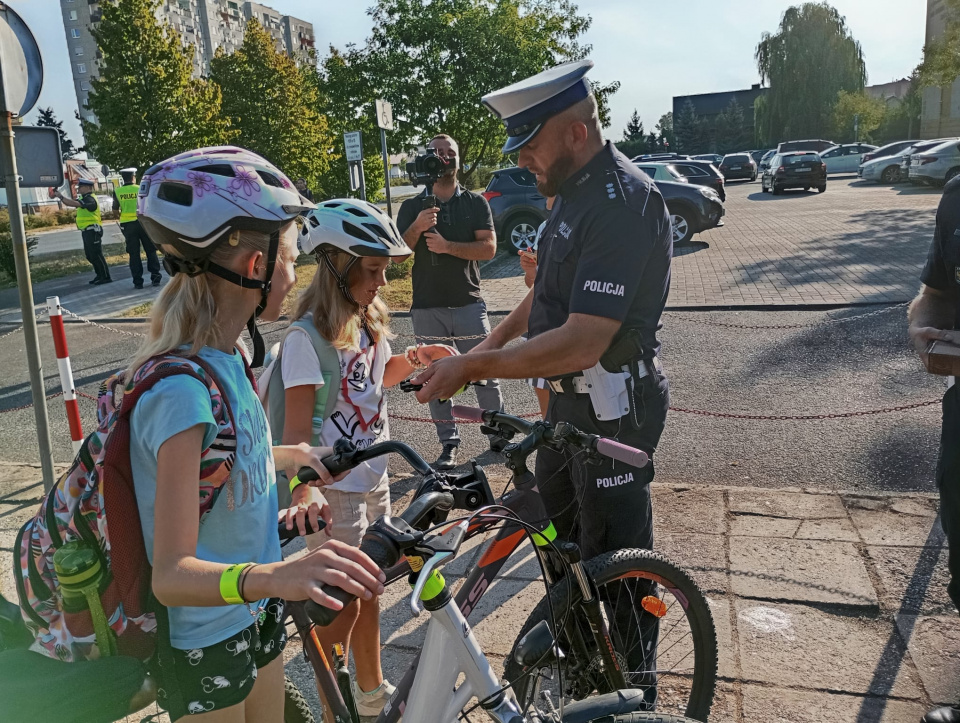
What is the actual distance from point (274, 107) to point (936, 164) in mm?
21754

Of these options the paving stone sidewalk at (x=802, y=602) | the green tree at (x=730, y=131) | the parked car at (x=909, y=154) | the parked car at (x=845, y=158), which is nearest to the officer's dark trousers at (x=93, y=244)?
the paving stone sidewalk at (x=802, y=602)

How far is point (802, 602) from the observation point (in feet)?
11.4

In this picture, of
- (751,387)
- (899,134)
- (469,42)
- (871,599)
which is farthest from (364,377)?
(899,134)

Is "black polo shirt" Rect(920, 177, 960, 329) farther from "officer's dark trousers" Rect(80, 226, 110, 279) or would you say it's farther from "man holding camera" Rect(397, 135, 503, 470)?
"officer's dark trousers" Rect(80, 226, 110, 279)

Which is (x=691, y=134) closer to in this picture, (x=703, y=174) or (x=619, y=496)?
(x=703, y=174)

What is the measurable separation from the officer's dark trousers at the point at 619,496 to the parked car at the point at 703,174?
18.8 metres

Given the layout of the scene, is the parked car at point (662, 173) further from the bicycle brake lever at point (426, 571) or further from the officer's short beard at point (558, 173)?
the bicycle brake lever at point (426, 571)

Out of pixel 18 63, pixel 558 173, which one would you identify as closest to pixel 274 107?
pixel 18 63

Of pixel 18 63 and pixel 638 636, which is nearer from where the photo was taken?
pixel 638 636

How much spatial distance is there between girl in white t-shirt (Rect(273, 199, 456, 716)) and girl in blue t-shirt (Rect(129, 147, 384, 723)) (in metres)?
0.83

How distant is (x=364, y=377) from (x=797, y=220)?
1973 centimetres

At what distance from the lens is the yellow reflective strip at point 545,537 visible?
6.67 ft

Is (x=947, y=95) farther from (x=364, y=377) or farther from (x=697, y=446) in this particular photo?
(x=364, y=377)

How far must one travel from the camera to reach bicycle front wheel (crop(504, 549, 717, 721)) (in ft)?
7.11
